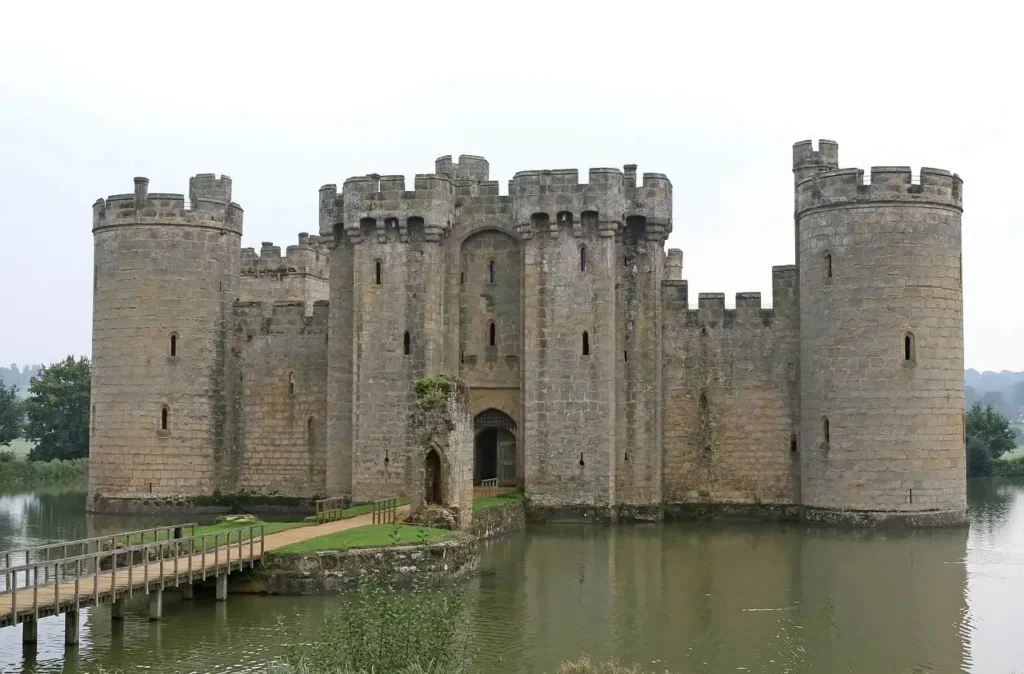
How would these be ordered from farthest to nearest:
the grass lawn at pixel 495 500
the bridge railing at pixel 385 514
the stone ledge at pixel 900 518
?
the stone ledge at pixel 900 518, the grass lawn at pixel 495 500, the bridge railing at pixel 385 514

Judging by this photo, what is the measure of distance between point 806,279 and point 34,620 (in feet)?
77.8

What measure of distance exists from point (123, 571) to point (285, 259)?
29239 mm

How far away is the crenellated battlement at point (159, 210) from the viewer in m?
36.9

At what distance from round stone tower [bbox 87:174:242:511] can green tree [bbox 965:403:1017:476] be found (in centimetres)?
3516

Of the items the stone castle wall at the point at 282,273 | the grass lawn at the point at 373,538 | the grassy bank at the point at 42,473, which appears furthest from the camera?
the grassy bank at the point at 42,473

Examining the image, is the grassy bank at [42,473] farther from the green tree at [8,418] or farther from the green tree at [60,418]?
the green tree at [8,418]

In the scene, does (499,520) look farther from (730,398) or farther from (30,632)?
(30,632)

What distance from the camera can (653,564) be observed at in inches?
1063

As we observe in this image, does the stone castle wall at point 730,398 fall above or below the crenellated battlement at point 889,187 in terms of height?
below

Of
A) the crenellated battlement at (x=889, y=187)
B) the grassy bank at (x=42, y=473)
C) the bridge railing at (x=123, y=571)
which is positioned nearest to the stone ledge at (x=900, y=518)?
the crenellated battlement at (x=889, y=187)

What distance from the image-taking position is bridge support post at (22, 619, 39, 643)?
60.0 ft

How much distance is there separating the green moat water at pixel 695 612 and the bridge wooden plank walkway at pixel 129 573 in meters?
0.71

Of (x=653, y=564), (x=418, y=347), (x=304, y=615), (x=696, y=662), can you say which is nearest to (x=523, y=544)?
(x=653, y=564)

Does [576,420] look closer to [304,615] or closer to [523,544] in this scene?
[523,544]
